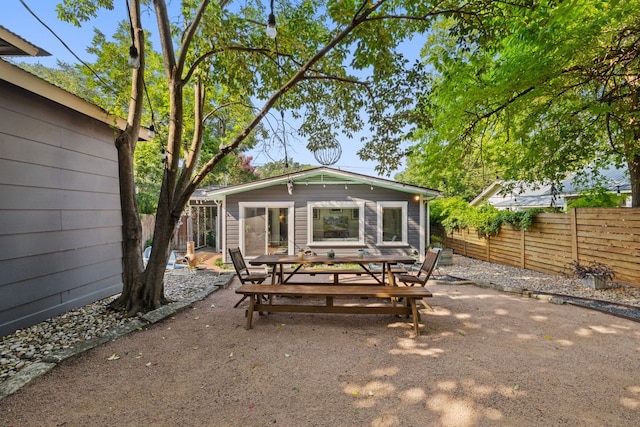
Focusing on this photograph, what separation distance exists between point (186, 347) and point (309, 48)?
4780 mm

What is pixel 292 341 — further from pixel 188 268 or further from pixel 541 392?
pixel 188 268

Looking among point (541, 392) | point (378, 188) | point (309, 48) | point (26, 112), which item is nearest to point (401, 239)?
point (378, 188)

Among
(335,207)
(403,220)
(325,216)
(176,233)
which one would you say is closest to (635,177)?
(403,220)

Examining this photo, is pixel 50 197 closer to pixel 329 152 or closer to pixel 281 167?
pixel 329 152

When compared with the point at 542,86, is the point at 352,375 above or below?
below

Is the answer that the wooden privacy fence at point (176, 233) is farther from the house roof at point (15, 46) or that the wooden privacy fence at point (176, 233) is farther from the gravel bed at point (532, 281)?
the gravel bed at point (532, 281)

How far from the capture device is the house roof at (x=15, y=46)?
10.2 feet

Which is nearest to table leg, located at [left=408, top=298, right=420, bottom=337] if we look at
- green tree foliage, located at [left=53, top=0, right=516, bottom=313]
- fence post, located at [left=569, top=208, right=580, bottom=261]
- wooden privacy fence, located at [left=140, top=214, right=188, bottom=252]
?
green tree foliage, located at [left=53, top=0, right=516, bottom=313]

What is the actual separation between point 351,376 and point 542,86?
252 inches

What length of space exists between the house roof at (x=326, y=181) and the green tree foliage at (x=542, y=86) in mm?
1770

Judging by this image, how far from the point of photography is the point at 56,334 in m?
3.64

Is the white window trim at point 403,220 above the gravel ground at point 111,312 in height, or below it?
above

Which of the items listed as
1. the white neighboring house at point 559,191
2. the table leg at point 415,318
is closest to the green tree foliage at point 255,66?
the table leg at point 415,318

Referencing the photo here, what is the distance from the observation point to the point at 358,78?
16.4 feet
